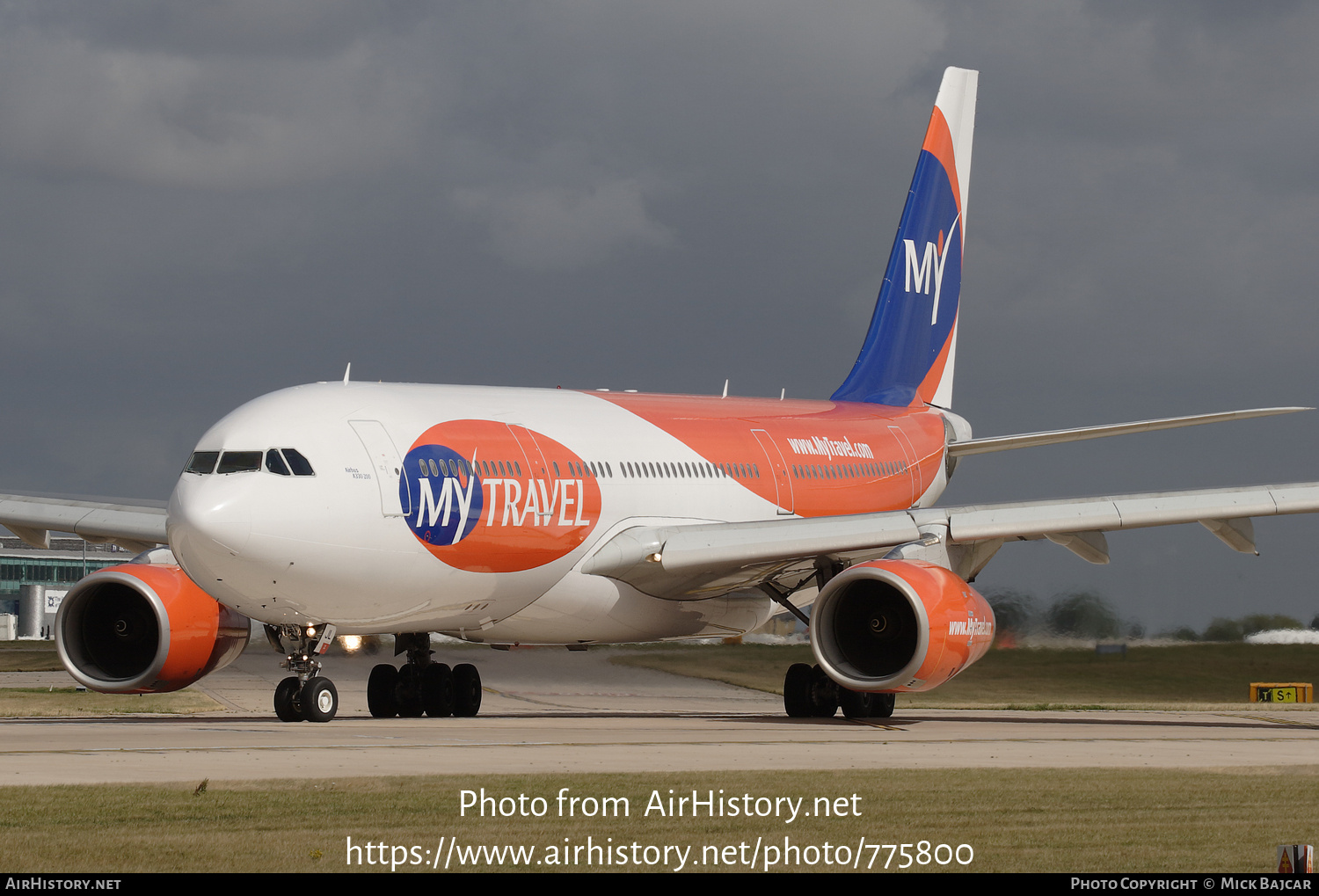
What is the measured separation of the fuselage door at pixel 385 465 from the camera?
1547 centimetres

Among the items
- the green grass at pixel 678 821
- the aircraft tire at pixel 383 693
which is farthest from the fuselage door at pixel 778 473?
the green grass at pixel 678 821

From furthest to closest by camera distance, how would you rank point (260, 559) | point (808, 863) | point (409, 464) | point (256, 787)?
→ point (409, 464) → point (260, 559) → point (256, 787) → point (808, 863)

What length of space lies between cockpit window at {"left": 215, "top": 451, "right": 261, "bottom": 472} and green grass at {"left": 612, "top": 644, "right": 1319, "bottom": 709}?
1141 centimetres

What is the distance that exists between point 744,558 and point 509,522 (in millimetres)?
2696

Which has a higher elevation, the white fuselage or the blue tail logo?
the blue tail logo

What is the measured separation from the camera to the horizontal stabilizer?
66.1ft

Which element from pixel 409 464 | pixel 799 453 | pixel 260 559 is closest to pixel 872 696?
pixel 799 453

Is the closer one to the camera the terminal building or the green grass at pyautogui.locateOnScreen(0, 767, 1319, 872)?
the green grass at pyautogui.locateOnScreen(0, 767, 1319, 872)

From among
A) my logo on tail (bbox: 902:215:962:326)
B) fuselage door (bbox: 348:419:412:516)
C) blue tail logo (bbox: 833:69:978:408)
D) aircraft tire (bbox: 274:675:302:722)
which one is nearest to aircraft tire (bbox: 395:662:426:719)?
aircraft tire (bbox: 274:675:302:722)

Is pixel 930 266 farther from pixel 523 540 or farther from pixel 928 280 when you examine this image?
pixel 523 540

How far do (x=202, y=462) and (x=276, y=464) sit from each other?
673mm

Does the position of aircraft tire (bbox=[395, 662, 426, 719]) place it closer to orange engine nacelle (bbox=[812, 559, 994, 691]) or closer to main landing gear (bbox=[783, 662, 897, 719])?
main landing gear (bbox=[783, 662, 897, 719])

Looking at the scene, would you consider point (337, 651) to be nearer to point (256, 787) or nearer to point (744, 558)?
point (744, 558)

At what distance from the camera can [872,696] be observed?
1927 centimetres
